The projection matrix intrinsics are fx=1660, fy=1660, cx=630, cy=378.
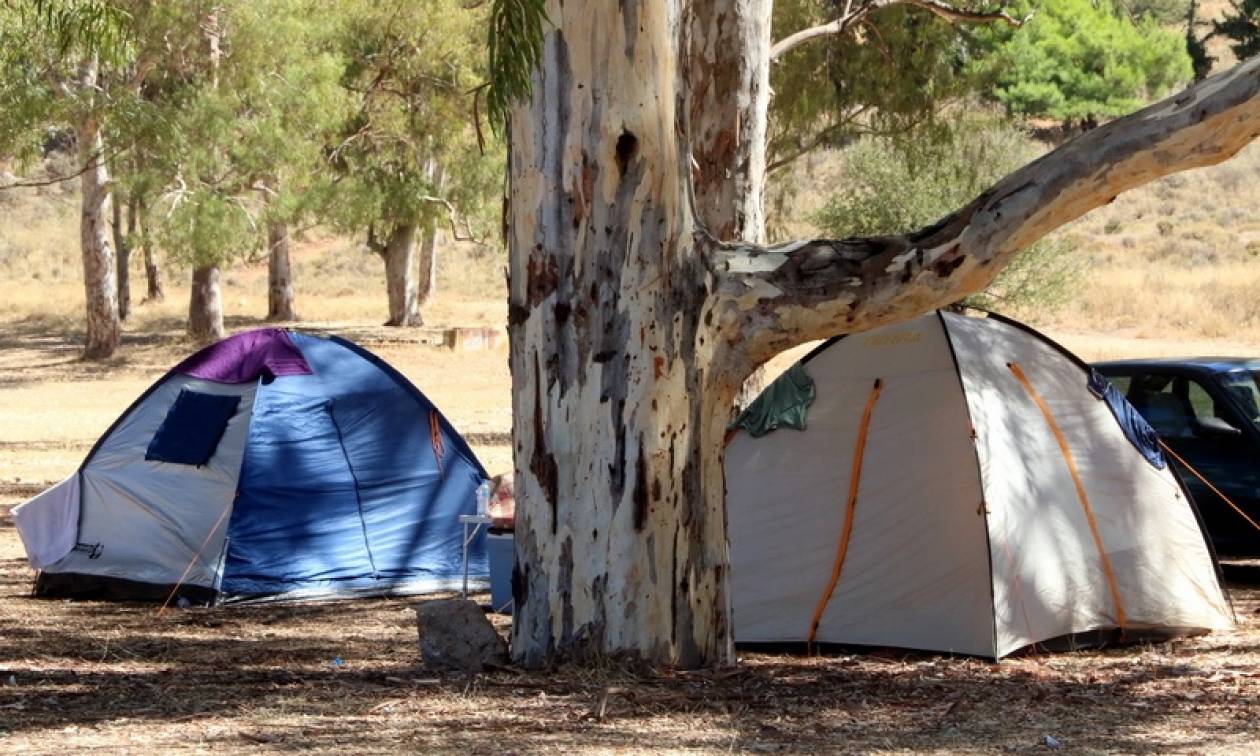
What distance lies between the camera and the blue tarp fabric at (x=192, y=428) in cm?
1049

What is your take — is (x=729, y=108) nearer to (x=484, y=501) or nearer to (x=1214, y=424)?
(x=484, y=501)

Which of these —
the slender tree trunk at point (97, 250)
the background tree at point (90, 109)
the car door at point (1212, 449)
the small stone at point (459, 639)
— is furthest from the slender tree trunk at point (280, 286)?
the small stone at point (459, 639)

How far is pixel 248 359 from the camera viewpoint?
1088 cm

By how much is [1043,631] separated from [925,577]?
24.5 inches

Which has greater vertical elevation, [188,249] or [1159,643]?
[188,249]

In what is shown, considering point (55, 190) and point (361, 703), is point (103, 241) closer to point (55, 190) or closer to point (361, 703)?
point (361, 703)

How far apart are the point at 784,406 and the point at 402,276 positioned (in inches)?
1120

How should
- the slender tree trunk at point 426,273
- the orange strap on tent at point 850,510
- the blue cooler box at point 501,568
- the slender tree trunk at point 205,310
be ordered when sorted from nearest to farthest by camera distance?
the orange strap on tent at point 850,510 < the blue cooler box at point 501,568 < the slender tree trunk at point 205,310 < the slender tree trunk at point 426,273

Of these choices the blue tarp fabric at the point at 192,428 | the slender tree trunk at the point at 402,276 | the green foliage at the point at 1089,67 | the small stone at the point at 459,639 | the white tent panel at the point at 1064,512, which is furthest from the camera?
the green foliage at the point at 1089,67

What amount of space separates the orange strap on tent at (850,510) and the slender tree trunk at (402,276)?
27.7 m

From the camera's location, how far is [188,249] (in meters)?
28.6

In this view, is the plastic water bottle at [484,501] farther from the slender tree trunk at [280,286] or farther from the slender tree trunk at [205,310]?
the slender tree trunk at [280,286]

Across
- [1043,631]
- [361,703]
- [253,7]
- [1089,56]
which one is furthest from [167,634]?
[1089,56]

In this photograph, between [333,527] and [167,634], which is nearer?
[167,634]
